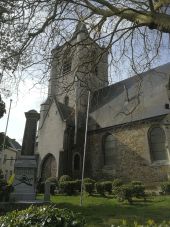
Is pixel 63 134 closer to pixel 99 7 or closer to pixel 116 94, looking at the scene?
pixel 116 94

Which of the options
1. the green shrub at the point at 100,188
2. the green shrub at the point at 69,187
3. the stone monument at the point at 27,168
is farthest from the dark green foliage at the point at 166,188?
the stone monument at the point at 27,168

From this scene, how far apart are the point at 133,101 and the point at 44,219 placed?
18505 mm

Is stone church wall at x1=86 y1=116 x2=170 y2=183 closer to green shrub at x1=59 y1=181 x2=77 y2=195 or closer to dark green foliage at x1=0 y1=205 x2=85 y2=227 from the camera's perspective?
green shrub at x1=59 y1=181 x2=77 y2=195

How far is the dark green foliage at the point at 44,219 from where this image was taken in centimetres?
376

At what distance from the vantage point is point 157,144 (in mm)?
19031

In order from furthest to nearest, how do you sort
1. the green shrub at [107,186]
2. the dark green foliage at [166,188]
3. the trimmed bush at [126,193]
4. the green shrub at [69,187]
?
1. the green shrub at [69,187]
2. the green shrub at [107,186]
3. the dark green foliage at [166,188]
4. the trimmed bush at [126,193]

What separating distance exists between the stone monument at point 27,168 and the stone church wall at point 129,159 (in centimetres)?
803

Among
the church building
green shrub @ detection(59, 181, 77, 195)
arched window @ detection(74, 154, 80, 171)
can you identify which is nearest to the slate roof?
the church building

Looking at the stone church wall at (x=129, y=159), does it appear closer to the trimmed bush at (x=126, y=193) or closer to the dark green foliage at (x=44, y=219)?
the trimmed bush at (x=126, y=193)

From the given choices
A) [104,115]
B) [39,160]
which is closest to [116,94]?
[104,115]

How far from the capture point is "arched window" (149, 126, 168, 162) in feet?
61.1

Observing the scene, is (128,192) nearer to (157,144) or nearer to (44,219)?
(157,144)

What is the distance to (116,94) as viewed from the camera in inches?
1000

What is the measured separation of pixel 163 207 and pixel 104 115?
13.6m
